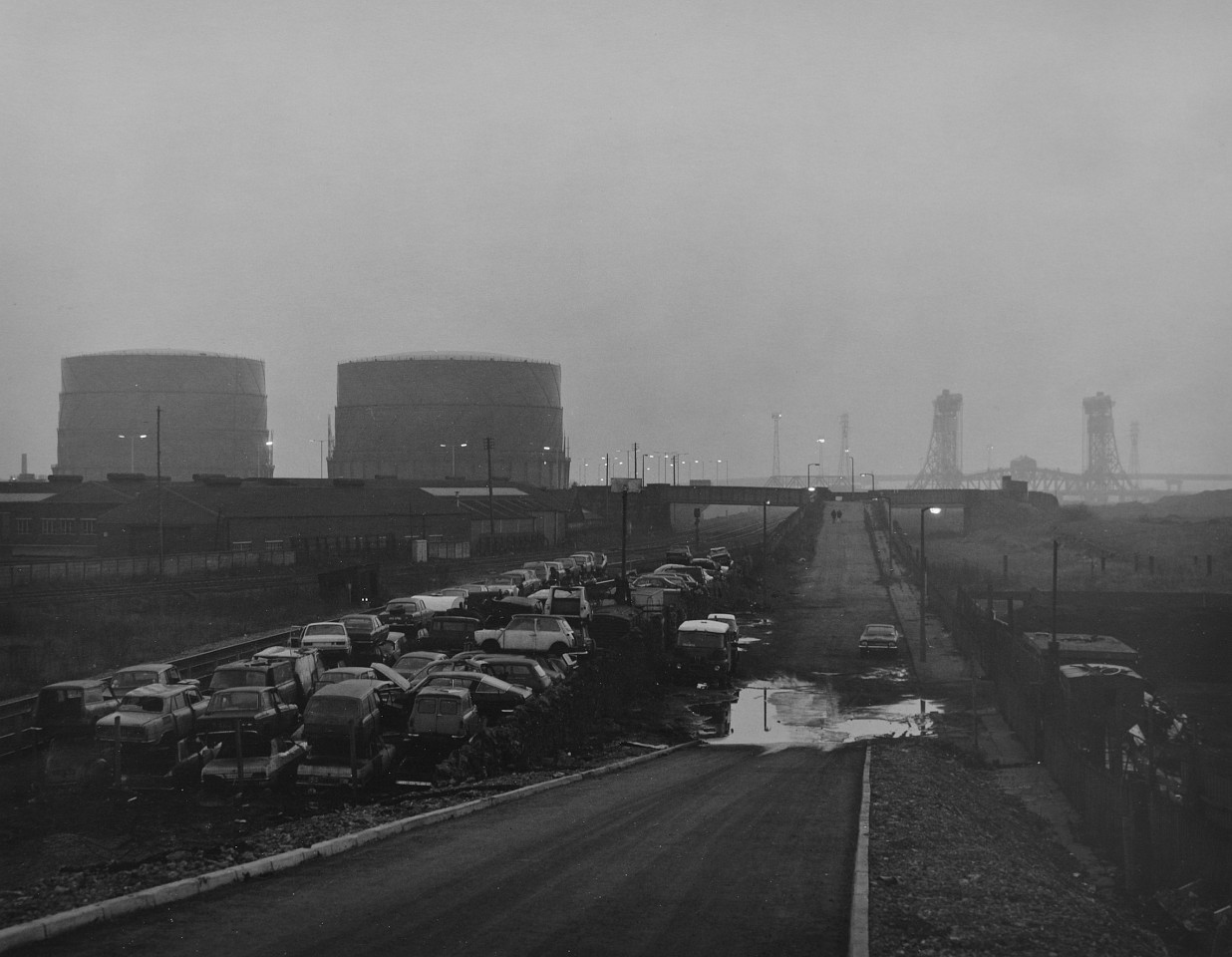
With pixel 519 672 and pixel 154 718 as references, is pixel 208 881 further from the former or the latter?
pixel 519 672

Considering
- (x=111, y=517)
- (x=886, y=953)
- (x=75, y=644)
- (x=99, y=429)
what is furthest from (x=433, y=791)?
(x=99, y=429)

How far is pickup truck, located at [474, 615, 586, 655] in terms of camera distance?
27.9m

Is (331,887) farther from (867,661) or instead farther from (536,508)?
(536,508)

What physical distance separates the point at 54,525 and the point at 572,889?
6504 cm

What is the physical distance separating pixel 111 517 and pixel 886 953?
58.7 meters

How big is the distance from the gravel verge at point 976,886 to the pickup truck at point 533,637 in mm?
11325

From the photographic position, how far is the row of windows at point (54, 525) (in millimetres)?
66812

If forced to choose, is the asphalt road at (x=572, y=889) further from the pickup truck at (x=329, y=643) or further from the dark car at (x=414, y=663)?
the pickup truck at (x=329, y=643)

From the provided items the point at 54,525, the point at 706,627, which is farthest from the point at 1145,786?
the point at 54,525

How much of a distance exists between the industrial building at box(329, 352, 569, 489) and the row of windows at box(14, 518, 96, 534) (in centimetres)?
6728

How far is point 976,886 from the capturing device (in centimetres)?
1128

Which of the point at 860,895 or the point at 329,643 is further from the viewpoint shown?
the point at 329,643

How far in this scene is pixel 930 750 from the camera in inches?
830

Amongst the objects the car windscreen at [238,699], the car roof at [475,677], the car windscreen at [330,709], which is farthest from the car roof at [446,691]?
the car windscreen at [238,699]
